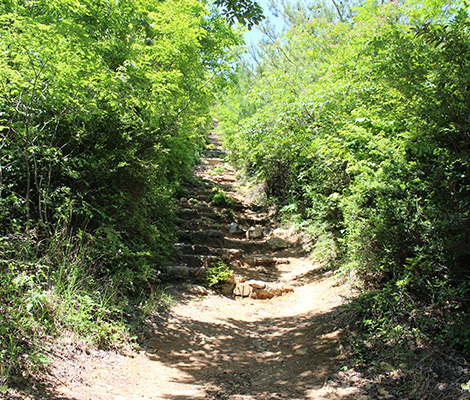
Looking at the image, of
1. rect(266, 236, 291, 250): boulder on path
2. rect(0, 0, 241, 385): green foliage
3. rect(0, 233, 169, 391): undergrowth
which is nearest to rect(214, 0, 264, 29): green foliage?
rect(0, 0, 241, 385): green foliage

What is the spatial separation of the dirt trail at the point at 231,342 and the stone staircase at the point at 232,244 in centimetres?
3

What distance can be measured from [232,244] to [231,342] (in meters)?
4.15

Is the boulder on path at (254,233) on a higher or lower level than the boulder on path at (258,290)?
higher

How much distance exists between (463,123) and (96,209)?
4036 millimetres

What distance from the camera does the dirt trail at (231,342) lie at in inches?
128

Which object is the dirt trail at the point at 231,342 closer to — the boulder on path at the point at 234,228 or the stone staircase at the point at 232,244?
the stone staircase at the point at 232,244

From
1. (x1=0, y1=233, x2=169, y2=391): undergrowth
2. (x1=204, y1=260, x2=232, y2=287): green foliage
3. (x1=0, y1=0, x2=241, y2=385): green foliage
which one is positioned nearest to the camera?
(x1=0, y1=233, x2=169, y2=391): undergrowth

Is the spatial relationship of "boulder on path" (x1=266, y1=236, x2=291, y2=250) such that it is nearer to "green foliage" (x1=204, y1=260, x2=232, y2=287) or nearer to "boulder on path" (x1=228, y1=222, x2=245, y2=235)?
"boulder on path" (x1=228, y1=222, x2=245, y2=235)

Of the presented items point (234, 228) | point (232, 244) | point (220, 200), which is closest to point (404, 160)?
point (232, 244)

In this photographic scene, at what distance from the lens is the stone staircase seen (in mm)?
6684

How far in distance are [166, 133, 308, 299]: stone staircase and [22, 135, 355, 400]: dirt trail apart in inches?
1.1

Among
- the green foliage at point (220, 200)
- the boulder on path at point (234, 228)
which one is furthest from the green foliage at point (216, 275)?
the green foliage at point (220, 200)

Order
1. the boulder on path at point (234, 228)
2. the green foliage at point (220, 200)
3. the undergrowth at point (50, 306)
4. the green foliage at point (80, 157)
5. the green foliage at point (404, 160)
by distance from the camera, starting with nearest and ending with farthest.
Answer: the undergrowth at point (50, 306) → the green foliage at point (404, 160) → the green foliage at point (80, 157) → the boulder on path at point (234, 228) → the green foliage at point (220, 200)

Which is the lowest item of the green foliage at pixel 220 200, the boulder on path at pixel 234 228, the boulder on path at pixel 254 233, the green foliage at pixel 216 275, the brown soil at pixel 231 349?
the brown soil at pixel 231 349
